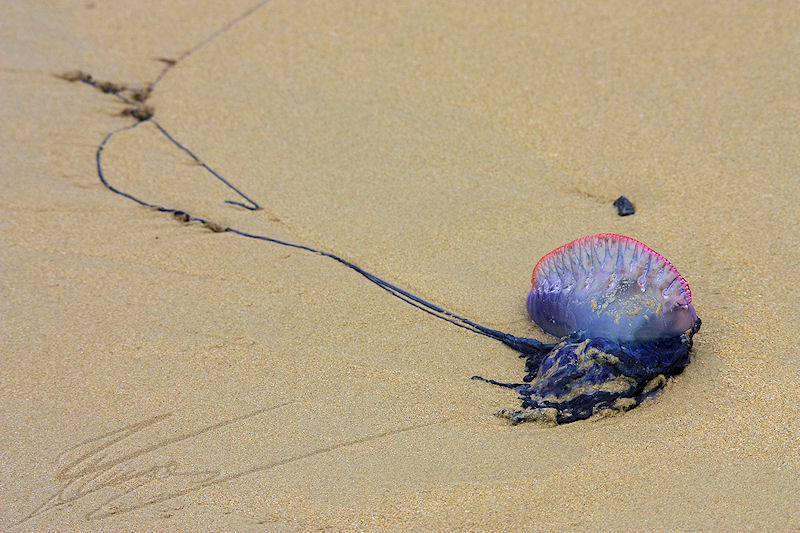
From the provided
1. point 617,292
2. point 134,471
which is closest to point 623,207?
point 617,292

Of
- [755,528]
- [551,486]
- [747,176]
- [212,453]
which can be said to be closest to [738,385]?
[755,528]

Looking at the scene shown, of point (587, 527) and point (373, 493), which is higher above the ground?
point (587, 527)

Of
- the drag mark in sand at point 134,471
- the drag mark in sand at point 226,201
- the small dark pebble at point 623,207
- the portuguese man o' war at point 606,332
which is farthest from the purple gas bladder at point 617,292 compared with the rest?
the small dark pebble at point 623,207

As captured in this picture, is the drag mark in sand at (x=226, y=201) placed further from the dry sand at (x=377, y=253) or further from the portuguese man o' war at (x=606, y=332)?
the portuguese man o' war at (x=606, y=332)

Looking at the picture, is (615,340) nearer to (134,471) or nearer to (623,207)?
(623,207)

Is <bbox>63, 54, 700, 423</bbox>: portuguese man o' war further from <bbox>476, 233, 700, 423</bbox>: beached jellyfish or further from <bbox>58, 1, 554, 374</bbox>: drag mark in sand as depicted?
<bbox>58, 1, 554, 374</bbox>: drag mark in sand

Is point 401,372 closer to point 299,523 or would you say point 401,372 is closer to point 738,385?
point 299,523

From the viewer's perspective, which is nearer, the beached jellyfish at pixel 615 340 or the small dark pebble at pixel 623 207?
the beached jellyfish at pixel 615 340
